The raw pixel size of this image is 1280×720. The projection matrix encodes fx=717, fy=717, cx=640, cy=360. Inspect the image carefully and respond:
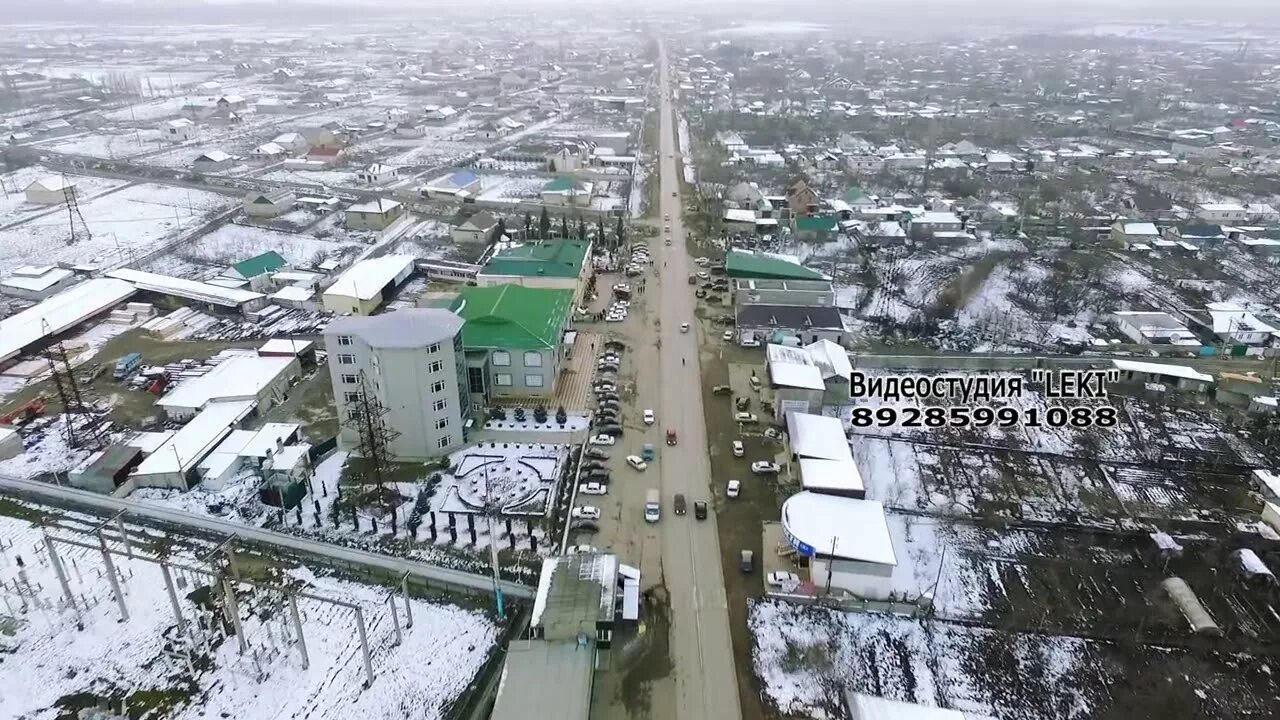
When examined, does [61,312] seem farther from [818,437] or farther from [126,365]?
[818,437]

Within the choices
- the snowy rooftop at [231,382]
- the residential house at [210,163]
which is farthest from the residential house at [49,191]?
the snowy rooftop at [231,382]

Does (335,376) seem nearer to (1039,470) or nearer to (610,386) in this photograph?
(610,386)

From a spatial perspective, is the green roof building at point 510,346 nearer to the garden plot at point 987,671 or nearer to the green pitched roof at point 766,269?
the green pitched roof at point 766,269

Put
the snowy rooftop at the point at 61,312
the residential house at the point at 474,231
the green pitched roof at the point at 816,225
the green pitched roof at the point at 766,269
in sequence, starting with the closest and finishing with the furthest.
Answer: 1. the snowy rooftop at the point at 61,312
2. the green pitched roof at the point at 766,269
3. the residential house at the point at 474,231
4. the green pitched roof at the point at 816,225

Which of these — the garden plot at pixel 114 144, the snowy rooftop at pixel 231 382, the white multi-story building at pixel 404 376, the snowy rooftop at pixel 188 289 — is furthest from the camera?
the garden plot at pixel 114 144

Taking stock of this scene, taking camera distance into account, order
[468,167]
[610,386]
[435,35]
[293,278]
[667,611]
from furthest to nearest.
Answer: [435,35] < [468,167] < [293,278] < [610,386] < [667,611]

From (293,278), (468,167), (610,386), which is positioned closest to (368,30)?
(468,167)
